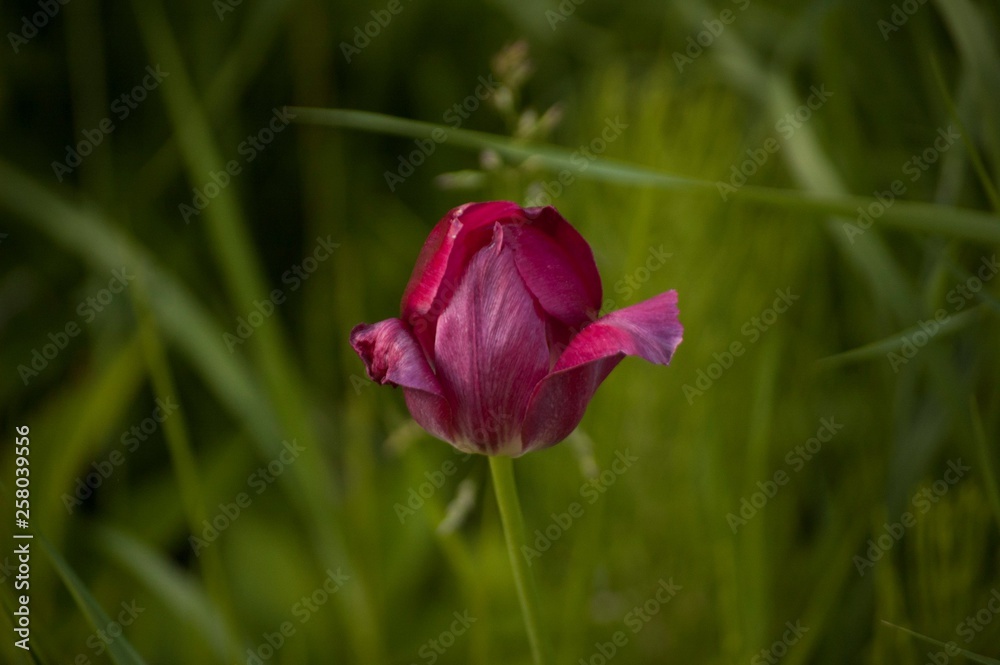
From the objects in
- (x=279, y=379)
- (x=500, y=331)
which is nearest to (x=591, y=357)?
(x=500, y=331)

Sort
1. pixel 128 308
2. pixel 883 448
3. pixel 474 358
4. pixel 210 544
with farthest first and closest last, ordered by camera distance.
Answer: pixel 128 308 → pixel 883 448 → pixel 210 544 → pixel 474 358

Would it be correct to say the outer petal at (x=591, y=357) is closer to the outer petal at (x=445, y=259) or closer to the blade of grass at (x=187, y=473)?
the outer petal at (x=445, y=259)

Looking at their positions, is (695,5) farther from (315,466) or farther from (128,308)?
(128,308)

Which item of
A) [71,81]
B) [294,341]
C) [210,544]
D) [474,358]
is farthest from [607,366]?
[71,81]

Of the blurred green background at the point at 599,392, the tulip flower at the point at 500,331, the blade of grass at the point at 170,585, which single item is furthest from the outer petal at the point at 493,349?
the blade of grass at the point at 170,585

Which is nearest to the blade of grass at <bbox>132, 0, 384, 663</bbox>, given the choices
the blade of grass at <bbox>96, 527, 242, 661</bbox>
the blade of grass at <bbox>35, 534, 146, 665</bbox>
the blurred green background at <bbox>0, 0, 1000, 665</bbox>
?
the blurred green background at <bbox>0, 0, 1000, 665</bbox>

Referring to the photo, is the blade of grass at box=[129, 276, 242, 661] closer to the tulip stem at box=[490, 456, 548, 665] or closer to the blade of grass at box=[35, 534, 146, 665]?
the blade of grass at box=[35, 534, 146, 665]

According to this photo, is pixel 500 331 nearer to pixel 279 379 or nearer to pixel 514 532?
pixel 514 532
